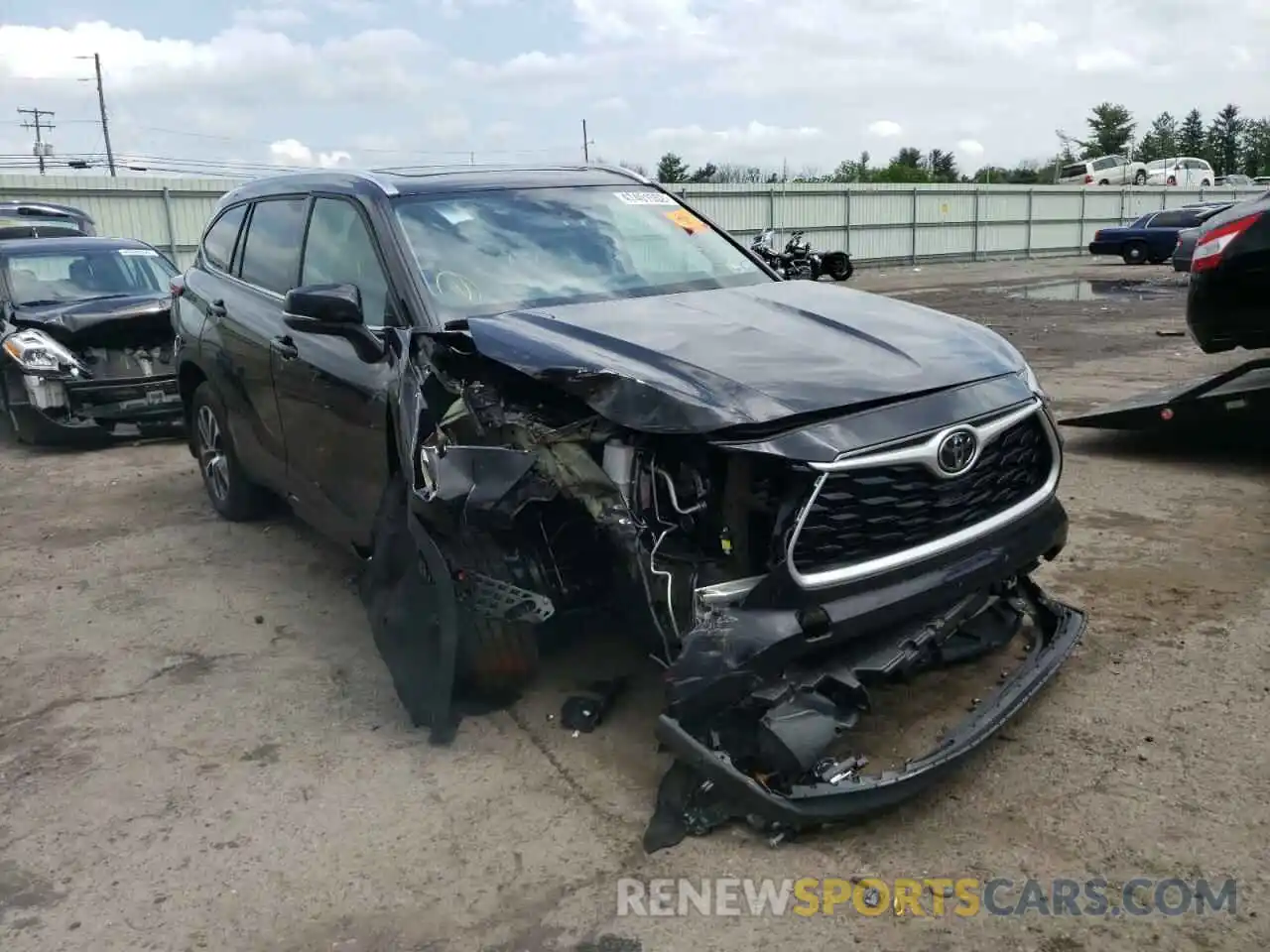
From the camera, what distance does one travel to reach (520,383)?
3.50 metres

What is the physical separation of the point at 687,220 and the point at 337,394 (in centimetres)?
177

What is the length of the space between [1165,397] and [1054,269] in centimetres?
2430

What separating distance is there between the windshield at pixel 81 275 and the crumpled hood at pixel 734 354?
23.7ft

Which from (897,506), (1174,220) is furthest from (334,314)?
(1174,220)

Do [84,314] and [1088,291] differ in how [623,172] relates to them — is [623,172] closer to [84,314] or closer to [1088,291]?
[84,314]

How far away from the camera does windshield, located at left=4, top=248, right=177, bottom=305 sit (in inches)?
370

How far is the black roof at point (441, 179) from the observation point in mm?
4457

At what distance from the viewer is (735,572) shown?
304 cm

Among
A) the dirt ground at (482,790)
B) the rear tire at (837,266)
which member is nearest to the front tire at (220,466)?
the dirt ground at (482,790)

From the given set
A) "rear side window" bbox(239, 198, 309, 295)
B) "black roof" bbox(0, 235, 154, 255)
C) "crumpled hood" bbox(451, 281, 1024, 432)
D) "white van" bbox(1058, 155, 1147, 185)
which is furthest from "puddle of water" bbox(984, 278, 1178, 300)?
"white van" bbox(1058, 155, 1147, 185)

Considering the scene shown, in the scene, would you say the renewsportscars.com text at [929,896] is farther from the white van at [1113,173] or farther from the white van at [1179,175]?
the white van at [1179,175]

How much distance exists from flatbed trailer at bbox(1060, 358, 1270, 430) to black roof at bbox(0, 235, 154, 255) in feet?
27.5

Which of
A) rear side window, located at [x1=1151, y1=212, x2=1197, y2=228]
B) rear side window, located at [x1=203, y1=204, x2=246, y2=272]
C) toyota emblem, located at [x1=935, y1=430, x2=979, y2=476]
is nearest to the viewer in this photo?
toyota emblem, located at [x1=935, y1=430, x2=979, y2=476]

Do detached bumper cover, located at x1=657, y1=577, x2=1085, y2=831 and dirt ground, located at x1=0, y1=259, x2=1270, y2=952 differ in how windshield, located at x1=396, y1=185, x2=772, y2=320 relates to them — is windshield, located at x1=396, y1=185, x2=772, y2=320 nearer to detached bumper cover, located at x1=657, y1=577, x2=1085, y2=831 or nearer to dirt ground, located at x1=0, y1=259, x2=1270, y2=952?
dirt ground, located at x1=0, y1=259, x2=1270, y2=952
